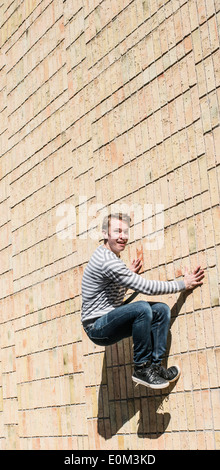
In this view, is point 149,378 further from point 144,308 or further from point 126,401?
point 126,401

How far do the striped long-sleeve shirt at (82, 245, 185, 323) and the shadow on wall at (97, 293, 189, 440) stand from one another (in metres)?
0.40

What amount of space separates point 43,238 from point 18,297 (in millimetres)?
920

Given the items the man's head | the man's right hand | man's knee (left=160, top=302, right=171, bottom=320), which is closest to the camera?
the man's right hand

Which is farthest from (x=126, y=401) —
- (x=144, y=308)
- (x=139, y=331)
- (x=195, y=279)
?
(x=195, y=279)

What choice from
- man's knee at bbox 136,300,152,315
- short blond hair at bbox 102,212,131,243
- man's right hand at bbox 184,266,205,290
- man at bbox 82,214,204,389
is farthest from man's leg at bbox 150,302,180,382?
short blond hair at bbox 102,212,131,243

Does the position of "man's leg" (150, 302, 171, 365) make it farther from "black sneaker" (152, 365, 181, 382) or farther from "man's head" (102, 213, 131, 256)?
"man's head" (102, 213, 131, 256)

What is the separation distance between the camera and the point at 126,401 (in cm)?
645

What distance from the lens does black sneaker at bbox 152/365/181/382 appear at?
5.69m

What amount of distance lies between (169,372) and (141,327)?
0.43 metres

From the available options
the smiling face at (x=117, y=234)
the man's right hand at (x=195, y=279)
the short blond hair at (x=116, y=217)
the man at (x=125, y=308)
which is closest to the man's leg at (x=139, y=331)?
the man at (x=125, y=308)

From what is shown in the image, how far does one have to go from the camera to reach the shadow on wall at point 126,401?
5.98 m

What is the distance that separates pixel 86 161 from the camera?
7.35 meters

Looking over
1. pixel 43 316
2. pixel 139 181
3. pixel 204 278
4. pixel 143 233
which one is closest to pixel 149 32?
pixel 139 181

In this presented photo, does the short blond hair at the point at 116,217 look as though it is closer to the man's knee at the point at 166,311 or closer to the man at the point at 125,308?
the man at the point at 125,308
